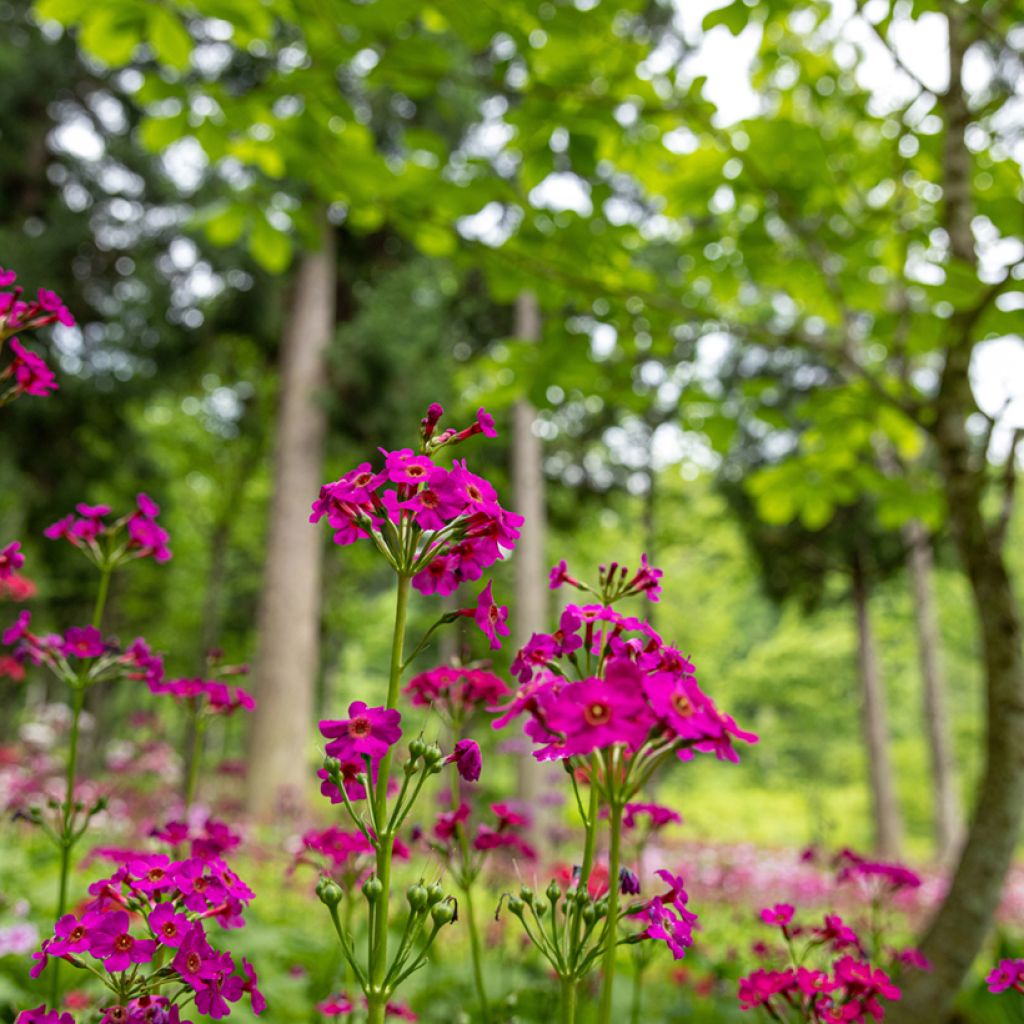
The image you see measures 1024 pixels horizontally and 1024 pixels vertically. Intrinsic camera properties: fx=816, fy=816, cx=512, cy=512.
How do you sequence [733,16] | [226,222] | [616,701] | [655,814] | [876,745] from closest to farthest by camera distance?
[616,701], [655,814], [733,16], [226,222], [876,745]

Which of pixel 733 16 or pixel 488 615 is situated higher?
pixel 733 16

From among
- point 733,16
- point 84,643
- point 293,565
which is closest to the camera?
point 84,643

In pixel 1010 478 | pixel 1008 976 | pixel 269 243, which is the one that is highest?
pixel 269 243

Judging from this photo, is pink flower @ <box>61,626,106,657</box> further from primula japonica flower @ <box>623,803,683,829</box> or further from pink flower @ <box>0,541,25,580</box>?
primula japonica flower @ <box>623,803,683,829</box>

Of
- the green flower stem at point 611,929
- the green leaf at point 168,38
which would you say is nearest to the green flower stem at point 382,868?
the green flower stem at point 611,929

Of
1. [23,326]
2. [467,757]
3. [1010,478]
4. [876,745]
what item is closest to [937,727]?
[876,745]

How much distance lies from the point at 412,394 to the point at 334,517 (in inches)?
410

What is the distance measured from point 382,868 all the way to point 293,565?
31.8 ft

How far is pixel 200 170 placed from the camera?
11602mm

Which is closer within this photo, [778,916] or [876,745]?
[778,916]

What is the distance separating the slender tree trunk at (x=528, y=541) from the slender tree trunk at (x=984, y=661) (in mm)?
6590

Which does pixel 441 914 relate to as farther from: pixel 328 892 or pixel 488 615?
pixel 488 615

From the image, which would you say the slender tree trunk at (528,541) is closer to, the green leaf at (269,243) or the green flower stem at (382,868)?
the green leaf at (269,243)

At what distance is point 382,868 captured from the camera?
1.01 m
